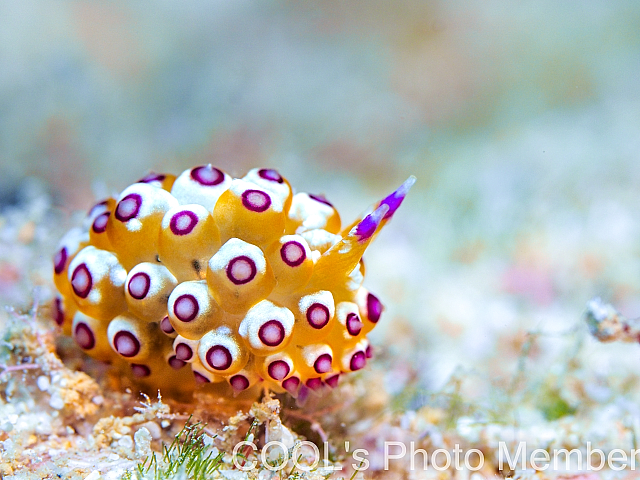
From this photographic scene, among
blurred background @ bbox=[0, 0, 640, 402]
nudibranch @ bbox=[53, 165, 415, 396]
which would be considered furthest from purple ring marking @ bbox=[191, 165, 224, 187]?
blurred background @ bbox=[0, 0, 640, 402]

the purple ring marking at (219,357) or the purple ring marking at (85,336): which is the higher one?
the purple ring marking at (85,336)

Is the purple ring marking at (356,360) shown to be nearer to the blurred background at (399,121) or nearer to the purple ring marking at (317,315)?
the purple ring marking at (317,315)

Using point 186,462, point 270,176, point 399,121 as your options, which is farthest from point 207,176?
point 399,121

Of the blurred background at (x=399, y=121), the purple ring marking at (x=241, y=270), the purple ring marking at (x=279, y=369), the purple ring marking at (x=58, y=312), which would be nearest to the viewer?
the purple ring marking at (x=241, y=270)

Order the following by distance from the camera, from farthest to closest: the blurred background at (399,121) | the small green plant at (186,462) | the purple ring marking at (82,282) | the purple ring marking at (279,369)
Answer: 1. the blurred background at (399,121)
2. the purple ring marking at (82,282)
3. the purple ring marking at (279,369)
4. the small green plant at (186,462)

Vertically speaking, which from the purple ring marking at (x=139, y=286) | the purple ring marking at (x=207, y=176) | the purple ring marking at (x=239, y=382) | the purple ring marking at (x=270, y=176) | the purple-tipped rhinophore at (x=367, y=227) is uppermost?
the purple ring marking at (x=270, y=176)

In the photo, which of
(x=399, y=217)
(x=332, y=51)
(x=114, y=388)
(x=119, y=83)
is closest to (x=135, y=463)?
(x=114, y=388)

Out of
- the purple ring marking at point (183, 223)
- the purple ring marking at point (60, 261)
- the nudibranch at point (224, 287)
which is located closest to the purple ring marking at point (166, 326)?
the nudibranch at point (224, 287)
